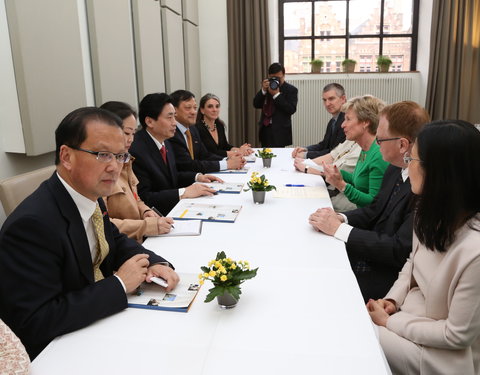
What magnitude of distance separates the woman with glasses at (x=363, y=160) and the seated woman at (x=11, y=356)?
205 centimetres

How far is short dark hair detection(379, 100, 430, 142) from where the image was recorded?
1.97 metres

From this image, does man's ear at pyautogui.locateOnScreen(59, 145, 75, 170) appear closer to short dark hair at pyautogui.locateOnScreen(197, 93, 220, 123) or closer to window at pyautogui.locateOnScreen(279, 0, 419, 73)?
short dark hair at pyautogui.locateOnScreen(197, 93, 220, 123)

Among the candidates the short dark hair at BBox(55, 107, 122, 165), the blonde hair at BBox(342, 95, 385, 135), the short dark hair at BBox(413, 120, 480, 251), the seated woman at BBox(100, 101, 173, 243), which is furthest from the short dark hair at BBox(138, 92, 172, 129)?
the short dark hair at BBox(413, 120, 480, 251)

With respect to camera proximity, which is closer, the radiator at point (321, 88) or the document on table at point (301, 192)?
the document on table at point (301, 192)

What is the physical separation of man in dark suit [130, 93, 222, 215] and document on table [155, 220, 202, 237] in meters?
0.57

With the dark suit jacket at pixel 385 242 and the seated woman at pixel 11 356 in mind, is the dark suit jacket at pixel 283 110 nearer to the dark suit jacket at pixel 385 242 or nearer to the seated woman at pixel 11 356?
the dark suit jacket at pixel 385 242

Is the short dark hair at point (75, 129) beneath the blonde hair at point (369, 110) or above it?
above

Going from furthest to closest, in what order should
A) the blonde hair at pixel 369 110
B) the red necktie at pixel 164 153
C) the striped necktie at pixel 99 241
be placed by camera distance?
1. the red necktie at pixel 164 153
2. the blonde hair at pixel 369 110
3. the striped necktie at pixel 99 241

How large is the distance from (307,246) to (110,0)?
287 centimetres

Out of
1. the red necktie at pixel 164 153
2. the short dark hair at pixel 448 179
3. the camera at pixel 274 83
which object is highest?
the camera at pixel 274 83

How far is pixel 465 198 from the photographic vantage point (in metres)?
1.25

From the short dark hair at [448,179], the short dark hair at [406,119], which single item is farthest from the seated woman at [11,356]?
the short dark hair at [406,119]

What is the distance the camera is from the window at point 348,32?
6.48 metres

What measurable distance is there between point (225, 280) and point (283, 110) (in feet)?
13.7
